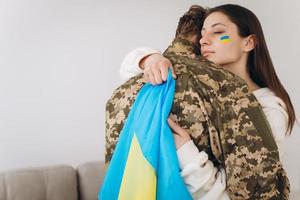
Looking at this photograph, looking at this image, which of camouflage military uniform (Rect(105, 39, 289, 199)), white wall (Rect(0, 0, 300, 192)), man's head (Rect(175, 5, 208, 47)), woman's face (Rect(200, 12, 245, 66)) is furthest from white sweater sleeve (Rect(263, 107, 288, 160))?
white wall (Rect(0, 0, 300, 192))

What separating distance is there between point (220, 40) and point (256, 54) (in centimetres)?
18

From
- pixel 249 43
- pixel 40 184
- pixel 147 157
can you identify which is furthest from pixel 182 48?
pixel 40 184

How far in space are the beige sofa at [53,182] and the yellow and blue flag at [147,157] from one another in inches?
47.4

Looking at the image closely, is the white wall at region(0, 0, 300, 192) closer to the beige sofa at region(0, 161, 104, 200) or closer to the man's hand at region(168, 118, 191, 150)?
the beige sofa at region(0, 161, 104, 200)

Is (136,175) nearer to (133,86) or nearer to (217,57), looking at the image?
(133,86)

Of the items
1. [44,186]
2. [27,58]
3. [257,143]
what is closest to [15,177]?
[44,186]

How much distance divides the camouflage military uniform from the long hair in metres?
0.34

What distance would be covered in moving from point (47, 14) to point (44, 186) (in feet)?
3.42

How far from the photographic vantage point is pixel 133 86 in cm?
115

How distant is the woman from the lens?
3.43 ft

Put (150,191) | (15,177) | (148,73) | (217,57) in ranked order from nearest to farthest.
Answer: (150,191), (148,73), (217,57), (15,177)

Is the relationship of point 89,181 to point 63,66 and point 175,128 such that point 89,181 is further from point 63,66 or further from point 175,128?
point 175,128

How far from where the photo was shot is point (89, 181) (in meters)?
2.35

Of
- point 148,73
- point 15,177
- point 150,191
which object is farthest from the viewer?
point 15,177
